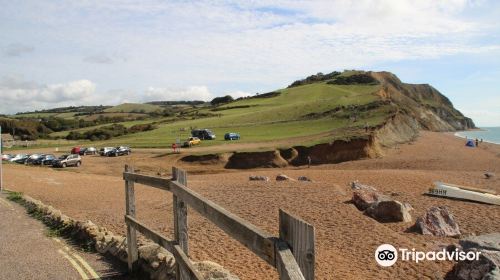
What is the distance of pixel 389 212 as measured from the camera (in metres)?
16.6

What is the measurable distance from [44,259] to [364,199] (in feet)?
40.6

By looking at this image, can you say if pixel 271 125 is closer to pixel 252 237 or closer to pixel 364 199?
pixel 364 199

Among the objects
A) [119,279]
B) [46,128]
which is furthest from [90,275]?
[46,128]

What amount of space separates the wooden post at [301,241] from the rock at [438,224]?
12.9 m

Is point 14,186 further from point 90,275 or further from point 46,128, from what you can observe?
point 46,128

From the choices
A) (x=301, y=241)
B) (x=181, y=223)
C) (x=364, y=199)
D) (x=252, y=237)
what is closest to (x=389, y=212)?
(x=364, y=199)

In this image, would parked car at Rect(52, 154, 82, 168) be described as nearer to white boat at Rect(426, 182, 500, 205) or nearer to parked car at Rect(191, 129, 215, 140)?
parked car at Rect(191, 129, 215, 140)

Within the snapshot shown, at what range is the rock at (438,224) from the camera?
14.7 meters

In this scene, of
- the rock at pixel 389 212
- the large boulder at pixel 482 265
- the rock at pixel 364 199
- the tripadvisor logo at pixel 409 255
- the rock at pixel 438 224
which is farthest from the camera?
the rock at pixel 364 199

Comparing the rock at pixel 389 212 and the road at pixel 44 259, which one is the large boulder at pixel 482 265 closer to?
the rock at pixel 389 212

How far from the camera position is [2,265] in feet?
29.3

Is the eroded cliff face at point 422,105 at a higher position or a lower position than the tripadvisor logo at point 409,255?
higher

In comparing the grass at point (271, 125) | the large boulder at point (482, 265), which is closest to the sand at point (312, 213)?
the large boulder at point (482, 265)

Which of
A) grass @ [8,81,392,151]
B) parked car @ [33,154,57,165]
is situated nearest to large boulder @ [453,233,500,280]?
grass @ [8,81,392,151]
